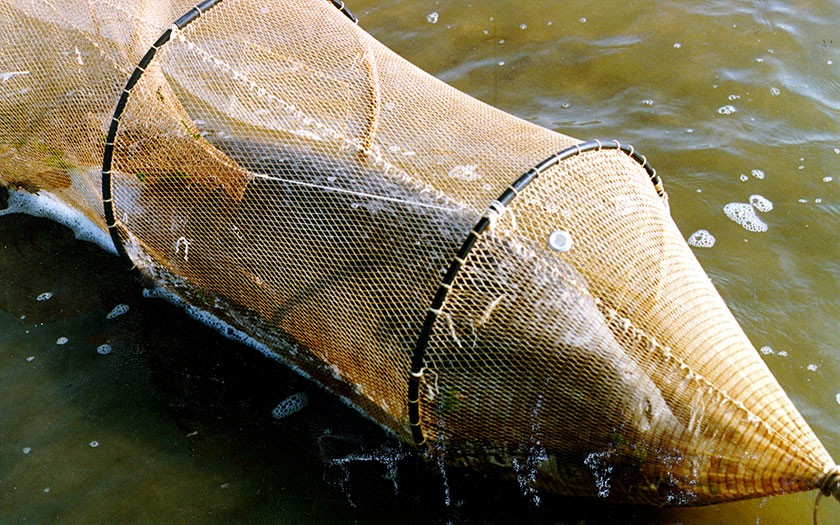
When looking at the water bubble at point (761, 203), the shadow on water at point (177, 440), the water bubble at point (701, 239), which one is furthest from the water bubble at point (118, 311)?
the water bubble at point (761, 203)

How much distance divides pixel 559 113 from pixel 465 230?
2962mm

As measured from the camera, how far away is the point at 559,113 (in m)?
5.47

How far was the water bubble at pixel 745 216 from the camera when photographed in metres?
4.44

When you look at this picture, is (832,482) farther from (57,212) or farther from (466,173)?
(57,212)

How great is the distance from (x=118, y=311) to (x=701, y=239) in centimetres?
369

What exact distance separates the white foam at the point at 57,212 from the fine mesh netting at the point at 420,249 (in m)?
0.68

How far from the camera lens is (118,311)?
→ 4.28 metres

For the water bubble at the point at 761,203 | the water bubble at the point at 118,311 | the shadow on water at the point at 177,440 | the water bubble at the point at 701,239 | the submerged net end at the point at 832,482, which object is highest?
Result: the submerged net end at the point at 832,482

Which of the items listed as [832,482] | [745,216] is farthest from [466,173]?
[745,216]

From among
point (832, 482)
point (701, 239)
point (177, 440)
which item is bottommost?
point (177, 440)

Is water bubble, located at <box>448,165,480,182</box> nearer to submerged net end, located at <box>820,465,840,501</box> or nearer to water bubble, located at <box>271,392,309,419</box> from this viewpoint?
water bubble, located at <box>271,392,309,419</box>

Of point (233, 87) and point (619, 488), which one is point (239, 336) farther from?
point (619, 488)

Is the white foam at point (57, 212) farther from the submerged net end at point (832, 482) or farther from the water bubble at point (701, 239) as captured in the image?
the submerged net end at point (832, 482)

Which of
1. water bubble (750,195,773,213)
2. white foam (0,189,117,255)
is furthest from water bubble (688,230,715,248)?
white foam (0,189,117,255)
